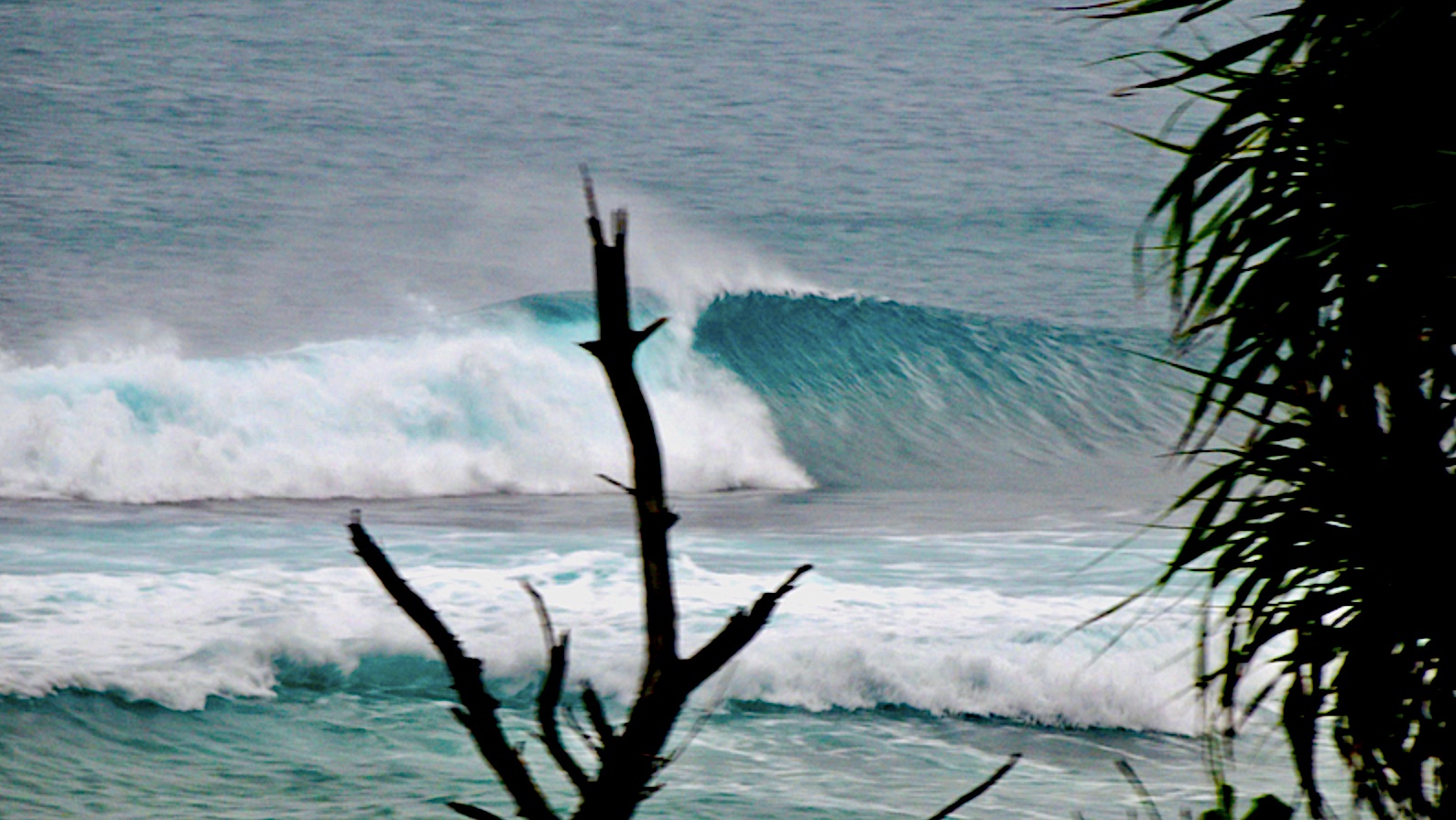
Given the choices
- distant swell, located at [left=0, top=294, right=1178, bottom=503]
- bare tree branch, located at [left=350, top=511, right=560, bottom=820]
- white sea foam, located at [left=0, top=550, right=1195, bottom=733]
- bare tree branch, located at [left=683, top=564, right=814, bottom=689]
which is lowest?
white sea foam, located at [left=0, top=550, right=1195, bottom=733]

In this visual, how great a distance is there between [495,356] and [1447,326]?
1115 cm

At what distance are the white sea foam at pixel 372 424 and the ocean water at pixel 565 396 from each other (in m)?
0.05

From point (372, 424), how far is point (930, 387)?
4.68 m

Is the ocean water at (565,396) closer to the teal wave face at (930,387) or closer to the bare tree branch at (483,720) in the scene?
the teal wave face at (930,387)

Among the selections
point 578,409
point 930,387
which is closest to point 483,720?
point 578,409

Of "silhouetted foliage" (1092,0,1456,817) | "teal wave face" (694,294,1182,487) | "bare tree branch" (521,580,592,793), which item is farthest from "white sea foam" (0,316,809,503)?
"bare tree branch" (521,580,592,793)

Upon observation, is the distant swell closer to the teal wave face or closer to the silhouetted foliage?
the teal wave face

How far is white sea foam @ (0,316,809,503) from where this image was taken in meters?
10.6

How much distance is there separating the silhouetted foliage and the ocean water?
2.18 meters

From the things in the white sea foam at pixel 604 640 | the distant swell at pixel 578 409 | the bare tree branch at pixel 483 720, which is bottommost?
the white sea foam at pixel 604 640

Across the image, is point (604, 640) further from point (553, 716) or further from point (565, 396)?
point (565, 396)

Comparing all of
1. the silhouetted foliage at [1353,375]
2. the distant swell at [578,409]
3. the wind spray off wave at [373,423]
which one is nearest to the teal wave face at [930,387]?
the distant swell at [578,409]

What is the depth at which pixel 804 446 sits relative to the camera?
11445mm

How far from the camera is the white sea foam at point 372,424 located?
1059 centimetres
